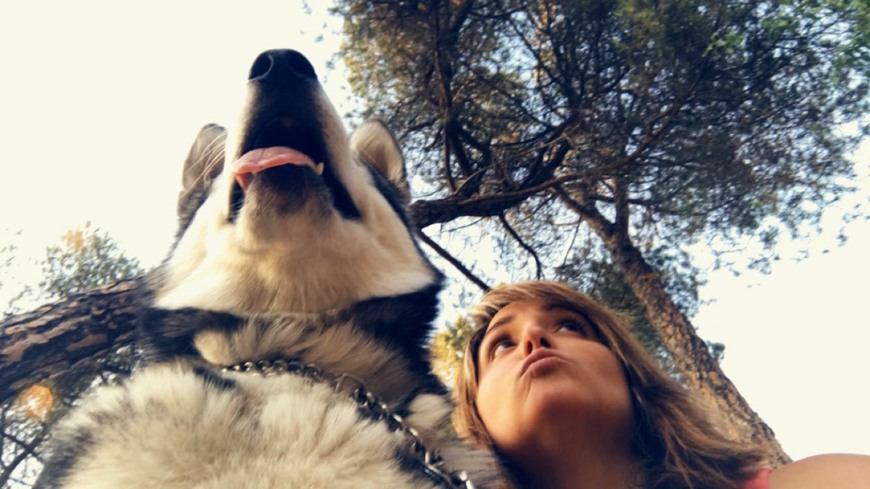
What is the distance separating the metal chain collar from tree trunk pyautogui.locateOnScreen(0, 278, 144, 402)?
2027 millimetres

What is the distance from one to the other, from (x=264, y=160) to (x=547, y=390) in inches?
37.4

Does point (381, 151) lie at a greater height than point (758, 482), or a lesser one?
greater

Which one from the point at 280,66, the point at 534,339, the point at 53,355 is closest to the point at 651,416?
the point at 534,339

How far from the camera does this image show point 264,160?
5.60 feet

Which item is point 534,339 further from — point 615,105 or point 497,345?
point 615,105

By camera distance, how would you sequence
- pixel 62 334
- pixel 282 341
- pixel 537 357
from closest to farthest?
pixel 282 341 < pixel 537 357 < pixel 62 334

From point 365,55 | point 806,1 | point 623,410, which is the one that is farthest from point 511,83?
point 623,410

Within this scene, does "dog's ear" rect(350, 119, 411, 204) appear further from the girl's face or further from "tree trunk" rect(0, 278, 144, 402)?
"tree trunk" rect(0, 278, 144, 402)

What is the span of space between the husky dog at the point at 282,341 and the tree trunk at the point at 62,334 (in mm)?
1677

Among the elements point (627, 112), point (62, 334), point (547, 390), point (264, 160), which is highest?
point (627, 112)

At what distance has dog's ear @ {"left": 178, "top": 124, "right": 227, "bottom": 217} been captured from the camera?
7.36ft

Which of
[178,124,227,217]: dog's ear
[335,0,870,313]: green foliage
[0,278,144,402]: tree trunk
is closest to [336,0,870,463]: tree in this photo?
[335,0,870,313]: green foliage

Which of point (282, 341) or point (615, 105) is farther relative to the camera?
point (615, 105)

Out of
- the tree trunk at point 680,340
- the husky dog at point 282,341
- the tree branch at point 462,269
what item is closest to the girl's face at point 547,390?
the husky dog at point 282,341
